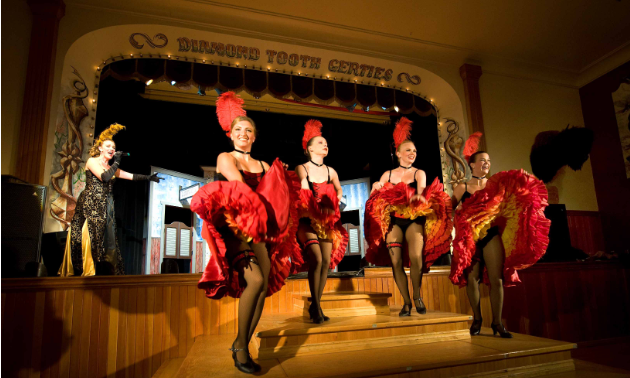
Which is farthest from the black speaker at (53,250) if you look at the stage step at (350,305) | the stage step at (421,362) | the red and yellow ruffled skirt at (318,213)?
the red and yellow ruffled skirt at (318,213)

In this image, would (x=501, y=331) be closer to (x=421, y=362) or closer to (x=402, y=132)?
(x=421, y=362)

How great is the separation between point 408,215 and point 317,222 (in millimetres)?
774

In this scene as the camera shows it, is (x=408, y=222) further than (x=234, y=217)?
Yes

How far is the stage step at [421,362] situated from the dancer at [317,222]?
505mm

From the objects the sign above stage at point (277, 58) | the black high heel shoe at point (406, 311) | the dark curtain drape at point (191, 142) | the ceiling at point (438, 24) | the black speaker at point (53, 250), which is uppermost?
the ceiling at point (438, 24)

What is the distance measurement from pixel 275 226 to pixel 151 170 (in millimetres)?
5412

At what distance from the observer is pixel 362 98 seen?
6059 mm

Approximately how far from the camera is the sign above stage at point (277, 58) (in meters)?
5.17

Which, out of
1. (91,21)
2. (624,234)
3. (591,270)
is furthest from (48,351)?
(624,234)

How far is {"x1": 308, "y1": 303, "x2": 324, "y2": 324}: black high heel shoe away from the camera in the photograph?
2.70 meters

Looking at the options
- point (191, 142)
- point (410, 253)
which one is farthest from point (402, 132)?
point (191, 142)

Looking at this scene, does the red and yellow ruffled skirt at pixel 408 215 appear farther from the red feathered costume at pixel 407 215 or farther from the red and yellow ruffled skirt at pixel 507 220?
the red and yellow ruffled skirt at pixel 507 220

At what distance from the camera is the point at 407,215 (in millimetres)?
2992

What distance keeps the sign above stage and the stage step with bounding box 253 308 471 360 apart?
13.2ft
